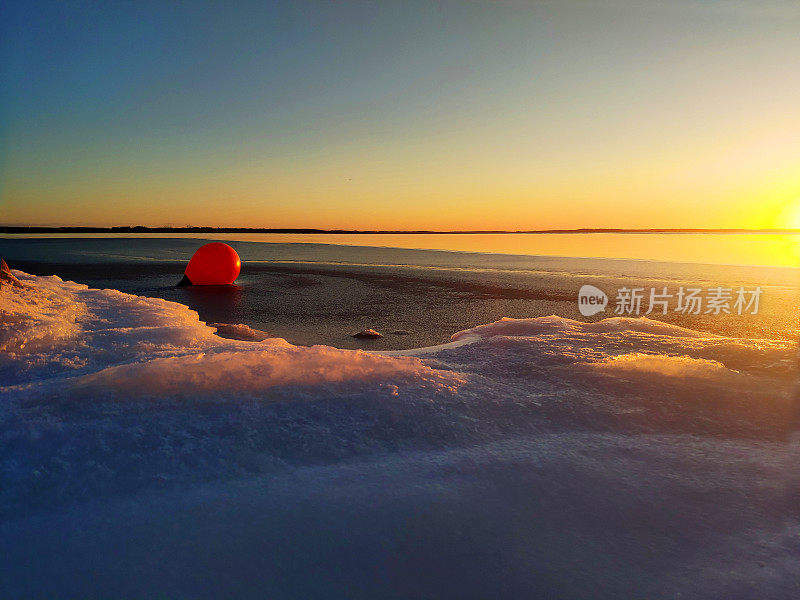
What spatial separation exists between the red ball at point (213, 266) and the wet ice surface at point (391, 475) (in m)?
7.98

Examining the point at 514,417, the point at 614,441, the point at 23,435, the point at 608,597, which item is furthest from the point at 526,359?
the point at 23,435

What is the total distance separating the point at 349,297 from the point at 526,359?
676cm

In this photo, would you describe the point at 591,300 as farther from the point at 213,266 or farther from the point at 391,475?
the point at 391,475

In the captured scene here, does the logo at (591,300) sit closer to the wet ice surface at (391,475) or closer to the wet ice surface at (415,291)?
the wet ice surface at (415,291)

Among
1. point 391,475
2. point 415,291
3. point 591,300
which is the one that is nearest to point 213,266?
point 415,291

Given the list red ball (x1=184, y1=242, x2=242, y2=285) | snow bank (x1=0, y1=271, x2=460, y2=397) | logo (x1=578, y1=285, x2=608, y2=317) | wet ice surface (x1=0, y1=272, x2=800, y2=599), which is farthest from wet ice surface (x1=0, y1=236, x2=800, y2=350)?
wet ice surface (x1=0, y1=272, x2=800, y2=599)

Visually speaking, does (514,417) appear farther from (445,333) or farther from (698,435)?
(445,333)

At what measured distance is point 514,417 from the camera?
3.46 metres

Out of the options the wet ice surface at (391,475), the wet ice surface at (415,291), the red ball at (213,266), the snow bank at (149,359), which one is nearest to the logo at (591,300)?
the wet ice surface at (415,291)

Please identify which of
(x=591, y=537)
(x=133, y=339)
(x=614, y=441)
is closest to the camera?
(x=591, y=537)

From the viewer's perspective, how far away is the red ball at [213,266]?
1242cm

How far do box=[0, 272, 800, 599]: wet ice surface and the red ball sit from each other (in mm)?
7983

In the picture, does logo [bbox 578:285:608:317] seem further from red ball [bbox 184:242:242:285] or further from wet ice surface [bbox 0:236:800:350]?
red ball [bbox 184:242:242:285]

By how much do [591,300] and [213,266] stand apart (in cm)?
855
